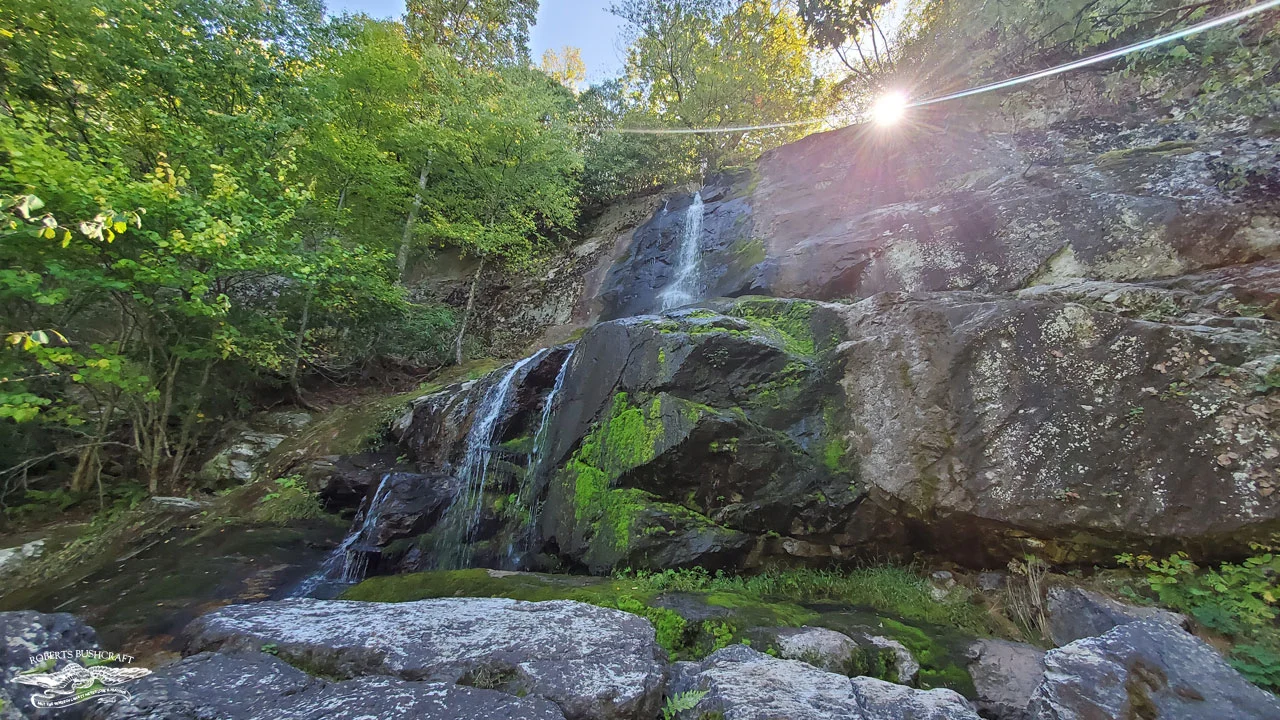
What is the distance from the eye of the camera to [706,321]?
6723mm

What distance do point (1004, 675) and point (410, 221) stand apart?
14884 mm

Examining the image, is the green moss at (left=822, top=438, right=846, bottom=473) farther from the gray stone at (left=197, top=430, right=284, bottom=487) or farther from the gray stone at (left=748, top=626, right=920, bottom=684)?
the gray stone at (left=197, top=430, right=284, bottom=487)

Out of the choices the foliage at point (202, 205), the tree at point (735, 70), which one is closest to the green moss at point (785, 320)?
the foliage at point (202, 205)

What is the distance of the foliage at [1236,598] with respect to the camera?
9.75ft

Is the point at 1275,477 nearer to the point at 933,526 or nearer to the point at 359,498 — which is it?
the point at 933,526

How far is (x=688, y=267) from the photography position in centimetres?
1349

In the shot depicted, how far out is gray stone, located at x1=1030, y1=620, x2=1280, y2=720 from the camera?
2.25 metres

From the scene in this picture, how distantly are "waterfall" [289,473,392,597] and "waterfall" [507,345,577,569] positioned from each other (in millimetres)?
2135

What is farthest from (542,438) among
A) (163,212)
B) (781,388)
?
(163,212)

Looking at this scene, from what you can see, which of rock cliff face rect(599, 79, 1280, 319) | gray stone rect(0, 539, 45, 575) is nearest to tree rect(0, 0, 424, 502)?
gray stone rect(0, 539, 45, 575)

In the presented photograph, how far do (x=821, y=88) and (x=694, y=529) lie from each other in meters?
20.4

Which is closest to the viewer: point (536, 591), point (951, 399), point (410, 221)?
point (536, 591)

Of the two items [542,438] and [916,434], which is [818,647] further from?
[542,438]

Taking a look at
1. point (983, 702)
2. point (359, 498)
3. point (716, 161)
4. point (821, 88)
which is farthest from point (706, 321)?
point (821, 88)
